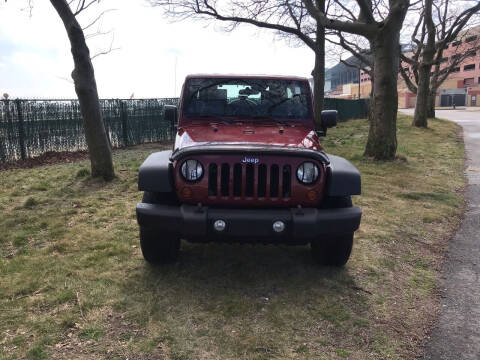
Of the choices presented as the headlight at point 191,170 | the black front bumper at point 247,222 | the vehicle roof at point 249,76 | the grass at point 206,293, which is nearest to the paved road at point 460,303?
the grass at point 206,293

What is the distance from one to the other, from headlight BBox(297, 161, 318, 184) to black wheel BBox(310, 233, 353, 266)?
0.63m

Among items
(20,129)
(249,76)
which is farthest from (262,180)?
(20,129)

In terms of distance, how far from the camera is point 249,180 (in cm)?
346

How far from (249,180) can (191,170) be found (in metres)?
0.49

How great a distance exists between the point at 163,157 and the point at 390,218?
3558mm

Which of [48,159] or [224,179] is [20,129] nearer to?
[48,159]

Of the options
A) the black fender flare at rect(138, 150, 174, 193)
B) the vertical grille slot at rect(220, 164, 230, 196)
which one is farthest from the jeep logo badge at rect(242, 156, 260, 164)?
the black fender flare at rect(138, 150, 174, 193)

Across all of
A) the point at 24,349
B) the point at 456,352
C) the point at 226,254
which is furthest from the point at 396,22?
the point at 24,349

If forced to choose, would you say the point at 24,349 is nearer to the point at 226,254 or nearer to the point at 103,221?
the point at 226,254

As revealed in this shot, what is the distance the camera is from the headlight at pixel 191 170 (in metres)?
3.47

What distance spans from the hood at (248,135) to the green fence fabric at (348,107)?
77.5ft

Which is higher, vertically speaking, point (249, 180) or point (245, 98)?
point (245, 98)

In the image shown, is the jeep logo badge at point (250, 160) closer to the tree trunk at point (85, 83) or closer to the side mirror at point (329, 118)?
the side mirror at point (329, 118)

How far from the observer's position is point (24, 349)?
9.04 ft
